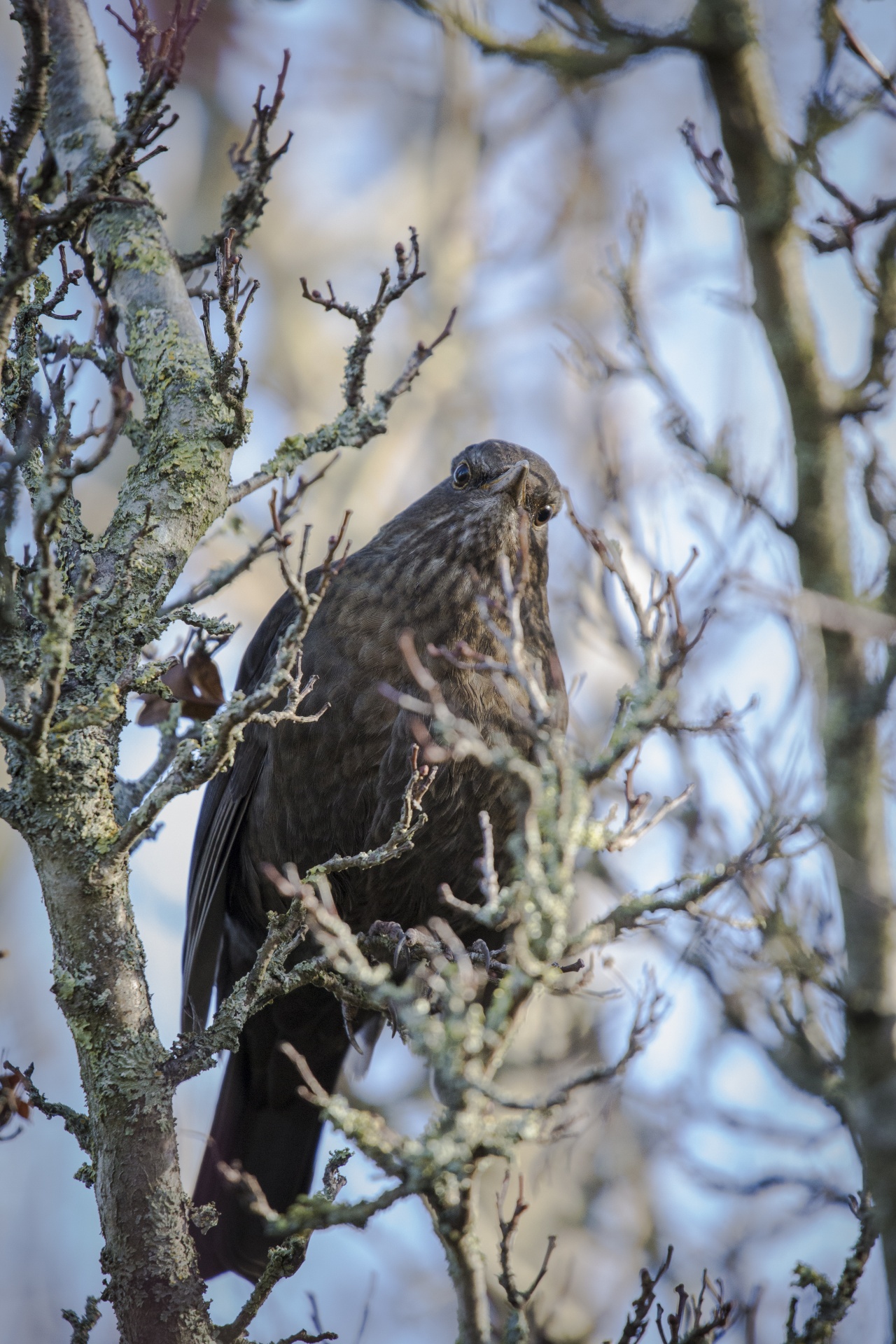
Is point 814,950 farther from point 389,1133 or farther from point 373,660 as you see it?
point 389,1133

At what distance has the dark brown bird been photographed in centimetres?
350

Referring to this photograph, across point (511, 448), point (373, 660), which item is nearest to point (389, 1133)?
point (373, 660)

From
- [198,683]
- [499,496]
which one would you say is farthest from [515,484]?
[198,683]

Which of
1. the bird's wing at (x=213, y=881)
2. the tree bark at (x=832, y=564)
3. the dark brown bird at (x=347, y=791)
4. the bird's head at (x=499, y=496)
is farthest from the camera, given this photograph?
the bird's head at (x=499, y=496)

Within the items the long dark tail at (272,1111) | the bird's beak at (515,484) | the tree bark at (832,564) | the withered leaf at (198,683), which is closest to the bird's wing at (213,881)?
the long dark tail at (272,1111)

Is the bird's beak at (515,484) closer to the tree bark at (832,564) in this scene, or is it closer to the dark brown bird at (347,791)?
the dark brown bird at (347,791)

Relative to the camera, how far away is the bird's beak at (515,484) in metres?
3.89

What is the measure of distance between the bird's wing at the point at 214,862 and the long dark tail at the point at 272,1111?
0.95ft

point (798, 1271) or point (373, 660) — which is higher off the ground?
point (373, 660)

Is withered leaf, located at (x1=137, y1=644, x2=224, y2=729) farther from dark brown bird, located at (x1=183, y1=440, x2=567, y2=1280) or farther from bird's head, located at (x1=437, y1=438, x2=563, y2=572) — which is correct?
bird's head, located at (x1=437, y1=438, x2=563, y2=572)

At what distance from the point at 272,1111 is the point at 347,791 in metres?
1.32

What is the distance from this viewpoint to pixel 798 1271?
236 cm

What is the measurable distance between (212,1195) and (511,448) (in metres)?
2.70

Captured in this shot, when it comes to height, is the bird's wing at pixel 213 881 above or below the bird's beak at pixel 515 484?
below
